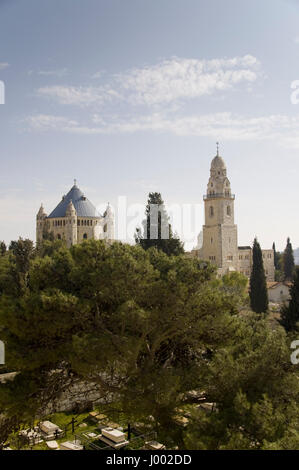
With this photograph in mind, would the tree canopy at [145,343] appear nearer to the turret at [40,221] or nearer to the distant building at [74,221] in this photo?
the distant building at [74,221]

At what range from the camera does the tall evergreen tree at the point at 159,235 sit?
2955 centimetres

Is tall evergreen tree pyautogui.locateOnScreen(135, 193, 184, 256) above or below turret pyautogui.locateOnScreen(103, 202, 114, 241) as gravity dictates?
below

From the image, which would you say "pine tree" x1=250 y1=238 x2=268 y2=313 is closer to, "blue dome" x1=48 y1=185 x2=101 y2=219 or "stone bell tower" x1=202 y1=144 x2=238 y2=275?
"stone bell tower" x1=202 y1=144 x2=238 y2=275

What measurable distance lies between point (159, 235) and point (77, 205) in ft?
129

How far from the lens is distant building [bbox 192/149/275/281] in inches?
2453

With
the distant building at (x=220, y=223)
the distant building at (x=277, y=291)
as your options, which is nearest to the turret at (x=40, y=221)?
the distant building at (x=220, y=223)

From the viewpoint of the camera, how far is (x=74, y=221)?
209ft

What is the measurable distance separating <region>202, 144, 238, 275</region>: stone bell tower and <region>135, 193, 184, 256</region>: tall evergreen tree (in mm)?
31885

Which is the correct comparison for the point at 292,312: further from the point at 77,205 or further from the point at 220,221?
the point at 77,205

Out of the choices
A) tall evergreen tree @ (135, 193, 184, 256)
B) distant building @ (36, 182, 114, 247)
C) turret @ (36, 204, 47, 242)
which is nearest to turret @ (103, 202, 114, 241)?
distant building @ (36, 182, 114, 247)

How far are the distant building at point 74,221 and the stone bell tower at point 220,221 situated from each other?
1543 centimetres

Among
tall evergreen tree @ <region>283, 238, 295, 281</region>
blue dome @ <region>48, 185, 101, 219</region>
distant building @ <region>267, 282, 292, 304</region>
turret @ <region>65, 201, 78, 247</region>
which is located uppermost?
blue dome @ <region>48, 185, 101, 219</region>

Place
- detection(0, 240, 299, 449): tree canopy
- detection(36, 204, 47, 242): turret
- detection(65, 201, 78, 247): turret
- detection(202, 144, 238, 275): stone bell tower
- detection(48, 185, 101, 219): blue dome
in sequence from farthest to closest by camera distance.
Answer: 1. detection(36, 204, 47, 242): turret
2. detection(48, 185, 101, 219): blue dome
3. detection(65, 201, 78, 247): turret
4. detection(202, 144, 238, 275): stone bell tower
5. detection(0, 240, 299, 449): tree canopy
